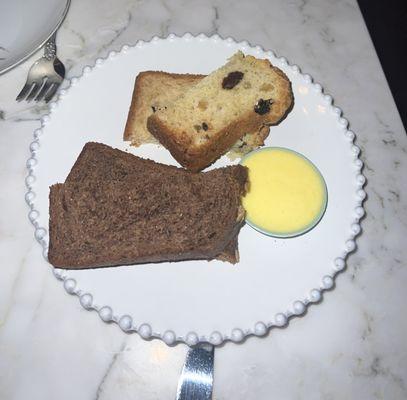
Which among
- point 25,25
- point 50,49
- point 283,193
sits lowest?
point 283,193

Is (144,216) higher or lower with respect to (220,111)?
lower

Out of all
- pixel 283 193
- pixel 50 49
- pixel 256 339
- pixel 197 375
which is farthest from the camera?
pixel 50 49

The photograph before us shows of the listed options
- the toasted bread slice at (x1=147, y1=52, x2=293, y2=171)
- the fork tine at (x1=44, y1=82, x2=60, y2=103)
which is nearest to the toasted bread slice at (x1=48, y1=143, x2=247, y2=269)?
the toasted bread slice at (x1=147, y1=52, x2=293, y2=171)

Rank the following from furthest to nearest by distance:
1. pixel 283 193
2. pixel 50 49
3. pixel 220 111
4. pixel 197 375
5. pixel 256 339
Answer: pixel 50 49 → pixel 220 111 → pixel 283 193 → pixel 256 339 → pixel 197 375

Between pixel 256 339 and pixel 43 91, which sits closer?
pixel 256 339

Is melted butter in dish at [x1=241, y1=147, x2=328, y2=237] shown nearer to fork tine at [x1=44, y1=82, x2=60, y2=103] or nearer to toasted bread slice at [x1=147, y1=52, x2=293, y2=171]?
toasted bread slice at [x1=147, y1=52, x2=293, y2=171]

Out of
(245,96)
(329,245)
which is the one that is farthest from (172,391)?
(245,96)

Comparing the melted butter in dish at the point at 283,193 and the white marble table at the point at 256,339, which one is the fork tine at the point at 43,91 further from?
the melted butter in dish at the point at 283,193

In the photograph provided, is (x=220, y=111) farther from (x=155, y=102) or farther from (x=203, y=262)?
(x=203, y=262)

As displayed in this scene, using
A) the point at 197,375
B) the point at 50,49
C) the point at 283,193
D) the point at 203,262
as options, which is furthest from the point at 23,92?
the point at 197,375
